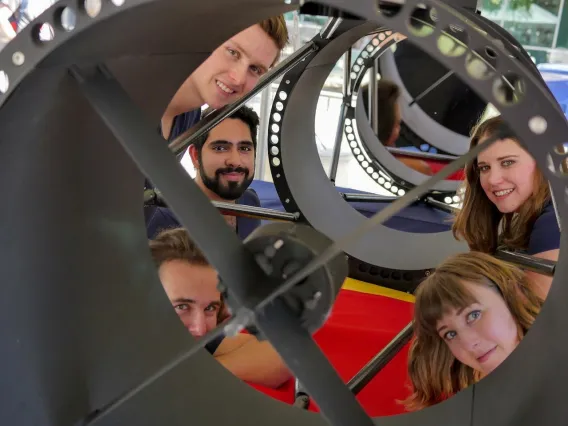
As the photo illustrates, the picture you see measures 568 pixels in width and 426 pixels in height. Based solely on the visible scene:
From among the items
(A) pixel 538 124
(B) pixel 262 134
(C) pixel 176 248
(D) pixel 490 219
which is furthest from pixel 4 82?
(B) pixel 262 134

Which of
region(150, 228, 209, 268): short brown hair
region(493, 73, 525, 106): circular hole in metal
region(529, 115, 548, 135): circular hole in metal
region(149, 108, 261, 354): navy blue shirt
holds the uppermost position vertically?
region(149, 108, 261, 354): navy blue shirt

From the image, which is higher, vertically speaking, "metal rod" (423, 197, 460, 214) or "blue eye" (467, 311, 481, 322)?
"metal rod" (423, 197, 460, 214)

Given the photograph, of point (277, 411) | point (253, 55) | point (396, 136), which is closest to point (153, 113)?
point (277, 411)

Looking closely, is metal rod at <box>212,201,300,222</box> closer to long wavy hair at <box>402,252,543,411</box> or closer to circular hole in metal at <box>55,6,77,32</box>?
long wavy hair at <box>402,252,543,411</box>

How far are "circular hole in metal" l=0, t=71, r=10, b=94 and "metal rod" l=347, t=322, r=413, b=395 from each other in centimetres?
50

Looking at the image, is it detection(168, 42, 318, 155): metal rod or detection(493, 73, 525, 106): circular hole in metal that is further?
detection(168, 42, 318, 155): metal rod

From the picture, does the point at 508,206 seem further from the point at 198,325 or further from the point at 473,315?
the point at 198,325

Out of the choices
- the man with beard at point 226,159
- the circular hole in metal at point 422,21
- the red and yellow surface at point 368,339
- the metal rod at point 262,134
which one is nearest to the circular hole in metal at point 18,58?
the circular hole in metal at point 422,21

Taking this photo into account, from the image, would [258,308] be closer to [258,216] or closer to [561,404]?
[561,404]

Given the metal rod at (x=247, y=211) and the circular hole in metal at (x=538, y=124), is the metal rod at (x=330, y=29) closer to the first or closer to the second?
the metal rod at (x=247, y=211)

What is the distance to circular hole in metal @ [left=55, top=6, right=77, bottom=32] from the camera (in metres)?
0.32

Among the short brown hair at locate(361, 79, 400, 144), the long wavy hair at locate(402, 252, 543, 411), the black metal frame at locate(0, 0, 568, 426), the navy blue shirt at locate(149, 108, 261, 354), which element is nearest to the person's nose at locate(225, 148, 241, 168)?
the navy blue shirt at locate(149, 108, 261, 354)

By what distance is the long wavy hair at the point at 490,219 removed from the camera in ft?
3.29

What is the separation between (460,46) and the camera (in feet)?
0.94
